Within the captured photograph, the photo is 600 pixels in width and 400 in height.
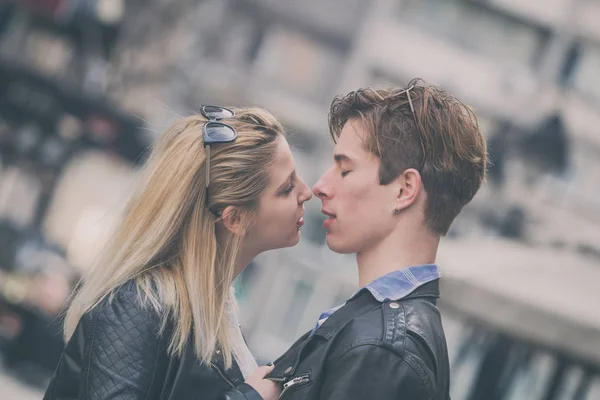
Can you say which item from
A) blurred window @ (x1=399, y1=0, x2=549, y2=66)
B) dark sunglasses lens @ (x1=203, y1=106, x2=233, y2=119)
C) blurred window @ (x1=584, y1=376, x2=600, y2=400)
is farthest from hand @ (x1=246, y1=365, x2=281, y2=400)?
blurred window @ (x1=399, y1=0, x2=549, y2=66)

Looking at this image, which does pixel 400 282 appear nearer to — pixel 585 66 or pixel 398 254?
pixel 398 254

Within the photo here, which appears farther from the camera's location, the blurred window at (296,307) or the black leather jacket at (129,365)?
the blurred window at (296,307)

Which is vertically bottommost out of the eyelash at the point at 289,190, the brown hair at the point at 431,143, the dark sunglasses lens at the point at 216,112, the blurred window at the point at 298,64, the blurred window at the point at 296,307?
the blurred window at the point at 296,307

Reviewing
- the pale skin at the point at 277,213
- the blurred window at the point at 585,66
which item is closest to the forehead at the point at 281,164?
the pale skin at the point at 277,213

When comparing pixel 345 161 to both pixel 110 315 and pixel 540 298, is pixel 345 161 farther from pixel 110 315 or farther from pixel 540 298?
pixel 540 298

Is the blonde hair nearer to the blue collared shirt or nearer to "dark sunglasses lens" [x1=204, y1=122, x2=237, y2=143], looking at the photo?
"dark sunglasses lens" [x1=204, y1=122, x2=237, y2=143]

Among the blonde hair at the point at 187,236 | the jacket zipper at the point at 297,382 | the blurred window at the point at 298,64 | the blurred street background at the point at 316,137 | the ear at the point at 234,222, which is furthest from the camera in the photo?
the blurred window at the point at 298,64

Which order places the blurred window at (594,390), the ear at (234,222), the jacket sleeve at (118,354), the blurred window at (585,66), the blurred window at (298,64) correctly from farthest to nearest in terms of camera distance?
the blurred window at (298,64) → the blurred window at (585,66) → the blurred window at (594,390) → the ear at (234,222) → the jacket sleeve at (118,354)

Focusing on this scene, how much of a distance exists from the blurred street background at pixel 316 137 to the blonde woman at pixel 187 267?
3.27 meters

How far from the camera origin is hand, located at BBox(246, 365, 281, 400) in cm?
298

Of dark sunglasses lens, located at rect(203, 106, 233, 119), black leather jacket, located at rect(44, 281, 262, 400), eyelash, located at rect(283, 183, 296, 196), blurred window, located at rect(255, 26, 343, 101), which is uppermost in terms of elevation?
dark sunglasses lens, located at rect(203, 106, 233, 119)

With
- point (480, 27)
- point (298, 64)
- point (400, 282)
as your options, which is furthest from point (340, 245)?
point (298, 64)

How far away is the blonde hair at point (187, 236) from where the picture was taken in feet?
10.6

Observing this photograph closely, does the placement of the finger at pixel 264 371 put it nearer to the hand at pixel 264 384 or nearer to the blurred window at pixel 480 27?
the hand at pixel 264 384
